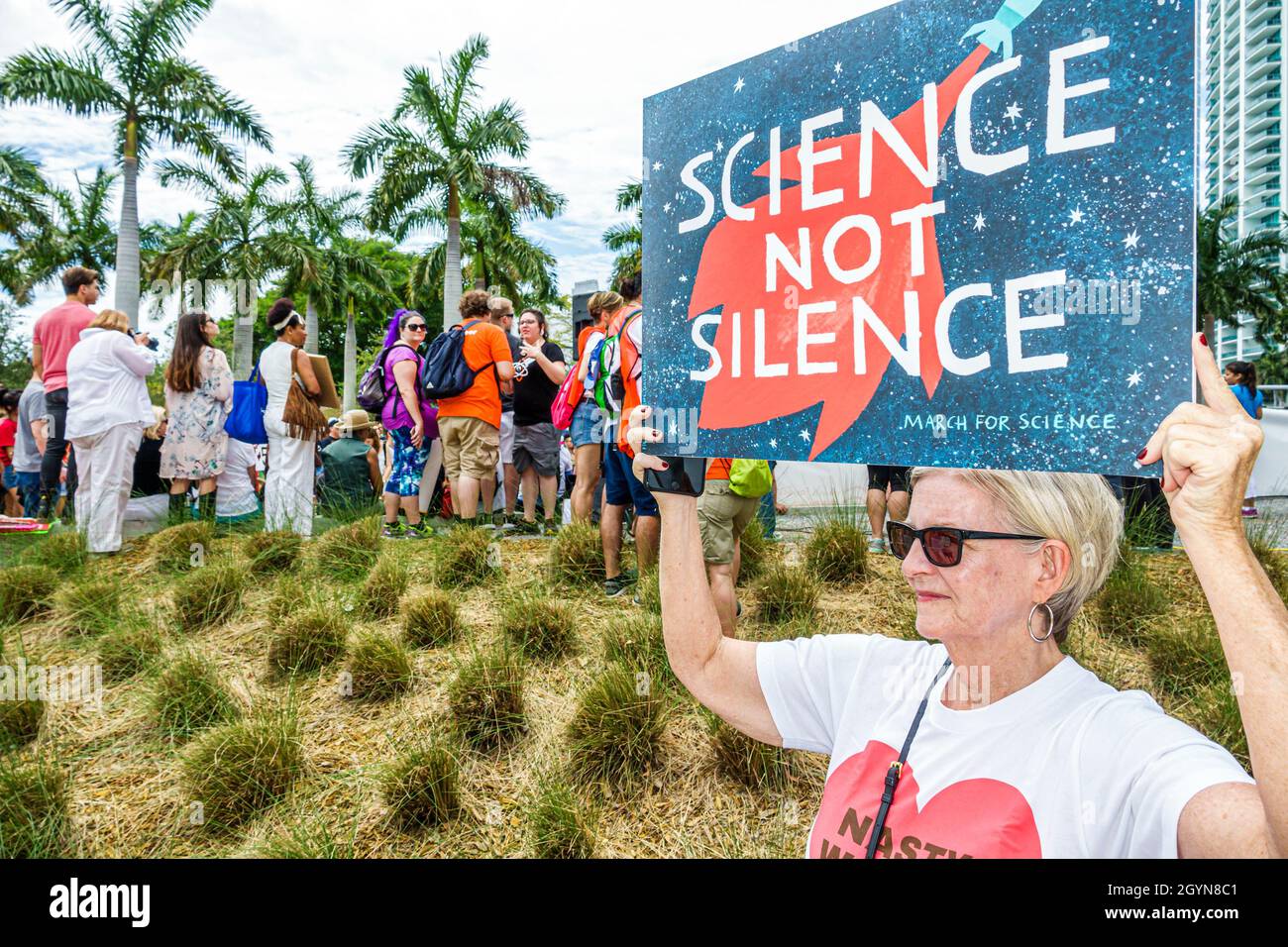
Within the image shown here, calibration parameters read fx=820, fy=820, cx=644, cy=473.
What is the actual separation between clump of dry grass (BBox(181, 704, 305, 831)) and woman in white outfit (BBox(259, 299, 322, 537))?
2.82 metres

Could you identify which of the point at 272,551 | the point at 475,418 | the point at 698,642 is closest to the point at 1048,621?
the point at 698,642

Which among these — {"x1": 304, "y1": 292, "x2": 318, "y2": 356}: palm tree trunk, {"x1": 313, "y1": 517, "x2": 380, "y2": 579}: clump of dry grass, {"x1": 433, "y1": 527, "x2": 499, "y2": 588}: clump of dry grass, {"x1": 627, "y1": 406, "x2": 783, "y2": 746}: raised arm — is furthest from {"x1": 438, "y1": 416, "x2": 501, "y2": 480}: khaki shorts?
{"x1": 304, "y1": 292, "x2": 318, "y2": 356}: palm tree trunk

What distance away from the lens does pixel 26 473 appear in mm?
8000

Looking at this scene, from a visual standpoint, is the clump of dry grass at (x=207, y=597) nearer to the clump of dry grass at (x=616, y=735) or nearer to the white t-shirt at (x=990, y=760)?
the clump of dry grass at (x=616, y=735)

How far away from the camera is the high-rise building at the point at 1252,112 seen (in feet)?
373

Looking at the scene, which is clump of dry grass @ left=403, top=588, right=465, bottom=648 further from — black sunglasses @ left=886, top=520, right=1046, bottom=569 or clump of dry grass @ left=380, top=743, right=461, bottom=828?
black sunglasses @ left=886, top=520, right=1046, bottom=569

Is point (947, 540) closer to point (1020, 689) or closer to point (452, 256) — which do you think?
point (1020, 689)

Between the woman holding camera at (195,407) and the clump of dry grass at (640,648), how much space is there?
3.95 meters

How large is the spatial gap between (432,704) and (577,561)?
1376mm

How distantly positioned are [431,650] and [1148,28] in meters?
3.69

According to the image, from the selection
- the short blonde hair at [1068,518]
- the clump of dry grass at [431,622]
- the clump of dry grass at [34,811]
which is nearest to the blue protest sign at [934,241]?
the short blonde hair at [1068,518]

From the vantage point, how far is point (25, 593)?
16.3ft

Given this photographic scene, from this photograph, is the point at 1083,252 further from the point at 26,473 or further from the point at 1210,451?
the point at 26,473
